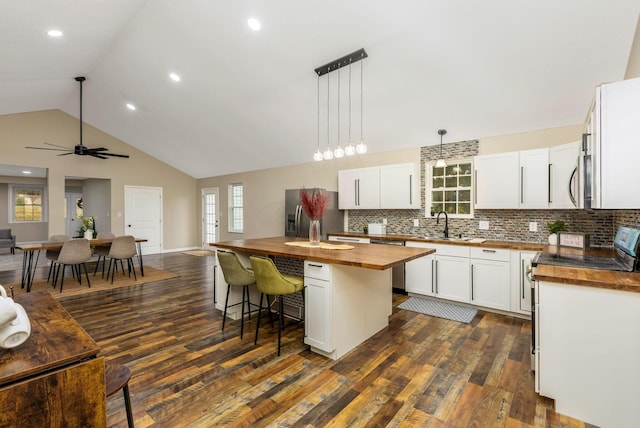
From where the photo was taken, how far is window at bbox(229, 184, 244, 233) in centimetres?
854

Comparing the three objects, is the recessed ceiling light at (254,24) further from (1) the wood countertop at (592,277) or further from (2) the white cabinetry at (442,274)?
(1) the wood countertop at (592,277)

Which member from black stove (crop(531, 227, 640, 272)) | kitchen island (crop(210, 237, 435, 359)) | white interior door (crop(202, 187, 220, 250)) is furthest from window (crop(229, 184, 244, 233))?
black stove (crop(531, 227, 640, 272))

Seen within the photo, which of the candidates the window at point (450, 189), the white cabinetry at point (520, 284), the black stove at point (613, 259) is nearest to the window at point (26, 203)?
the window at point (450, 189)

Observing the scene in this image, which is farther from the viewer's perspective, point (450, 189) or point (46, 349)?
point (450, 189)

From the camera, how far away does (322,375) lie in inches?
94.7

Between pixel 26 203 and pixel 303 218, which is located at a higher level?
pixel 26 203

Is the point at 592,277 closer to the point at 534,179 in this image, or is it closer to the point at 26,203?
the point at 534,179

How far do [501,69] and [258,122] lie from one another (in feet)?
12.6

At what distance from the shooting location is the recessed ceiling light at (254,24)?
340 cm

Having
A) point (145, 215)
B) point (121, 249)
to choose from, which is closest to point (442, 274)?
point (121, 249)

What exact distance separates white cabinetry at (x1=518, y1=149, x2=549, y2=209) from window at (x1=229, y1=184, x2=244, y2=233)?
21.7 feet

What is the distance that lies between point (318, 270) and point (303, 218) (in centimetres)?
282

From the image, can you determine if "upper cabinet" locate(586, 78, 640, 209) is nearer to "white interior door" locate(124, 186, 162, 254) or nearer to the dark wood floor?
the dark wood floor

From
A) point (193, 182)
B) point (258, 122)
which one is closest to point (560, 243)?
point (258, 122)
